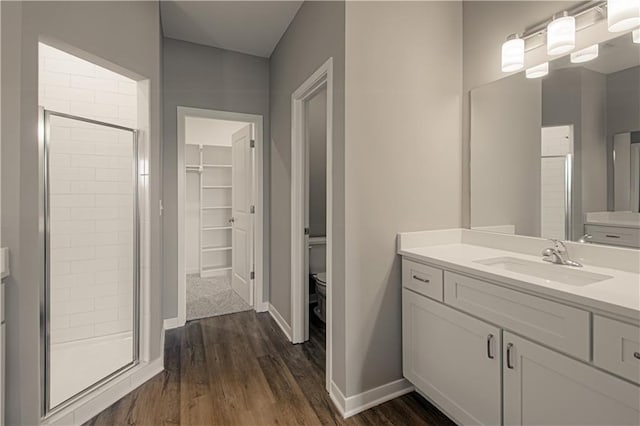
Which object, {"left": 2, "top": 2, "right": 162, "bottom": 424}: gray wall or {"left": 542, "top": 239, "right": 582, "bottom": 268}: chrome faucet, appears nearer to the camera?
{"left": 2, "top": 2, "right": 162, "bottom": 424}: gray wall

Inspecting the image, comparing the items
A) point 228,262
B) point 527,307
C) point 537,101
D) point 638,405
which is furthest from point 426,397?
point 228,262

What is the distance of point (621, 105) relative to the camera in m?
1.44

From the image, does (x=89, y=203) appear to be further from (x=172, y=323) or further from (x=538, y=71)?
(x=538, y=71)

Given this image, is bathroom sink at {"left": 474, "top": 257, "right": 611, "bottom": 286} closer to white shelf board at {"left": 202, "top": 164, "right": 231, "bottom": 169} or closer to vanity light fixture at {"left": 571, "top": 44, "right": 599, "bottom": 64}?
vanity light fixture at {"left": 571, "top": 44, "right": 599, "bottom": 64}

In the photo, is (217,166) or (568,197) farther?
(217,166)

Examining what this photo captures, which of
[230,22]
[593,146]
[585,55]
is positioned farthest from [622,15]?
[230,22]

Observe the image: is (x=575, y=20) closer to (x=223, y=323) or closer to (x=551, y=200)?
(x=551, y=200)

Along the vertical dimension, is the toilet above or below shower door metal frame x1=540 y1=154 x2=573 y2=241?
below

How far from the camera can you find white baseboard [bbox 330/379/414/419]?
174 cm

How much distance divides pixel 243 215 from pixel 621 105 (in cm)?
312

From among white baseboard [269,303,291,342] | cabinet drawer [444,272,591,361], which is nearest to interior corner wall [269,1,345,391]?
white baseboard [269,303,291,342]

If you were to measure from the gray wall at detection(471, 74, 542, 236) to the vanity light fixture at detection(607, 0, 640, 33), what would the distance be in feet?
1.31

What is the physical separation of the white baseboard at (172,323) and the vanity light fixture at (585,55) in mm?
3420

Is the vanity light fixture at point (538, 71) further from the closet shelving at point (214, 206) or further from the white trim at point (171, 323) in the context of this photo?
the closet shelving at point (214, 206)
